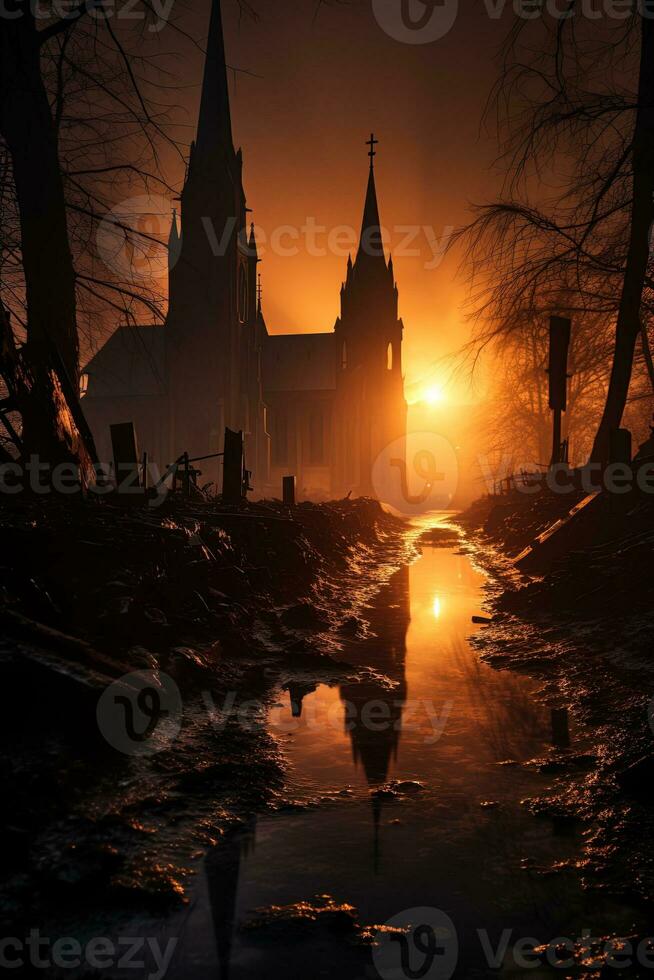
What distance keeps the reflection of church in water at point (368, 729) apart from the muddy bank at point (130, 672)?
0.14m

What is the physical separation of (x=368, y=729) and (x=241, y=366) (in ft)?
154

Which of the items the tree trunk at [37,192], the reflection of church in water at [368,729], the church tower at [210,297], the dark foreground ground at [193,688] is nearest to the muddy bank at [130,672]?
the dark foreground ground at [193,688]

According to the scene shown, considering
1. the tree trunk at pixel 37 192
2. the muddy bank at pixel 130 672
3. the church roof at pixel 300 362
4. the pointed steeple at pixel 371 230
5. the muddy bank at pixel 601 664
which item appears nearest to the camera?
the muddy bank at pixel 130 672

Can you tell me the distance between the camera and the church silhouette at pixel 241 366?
43.4m

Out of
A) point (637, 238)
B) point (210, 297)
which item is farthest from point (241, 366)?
point (637, 238)

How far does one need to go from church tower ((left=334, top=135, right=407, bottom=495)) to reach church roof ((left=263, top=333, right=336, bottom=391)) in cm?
329

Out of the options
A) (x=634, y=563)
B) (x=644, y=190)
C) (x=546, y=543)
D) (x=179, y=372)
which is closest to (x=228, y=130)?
(x=179, y=372)

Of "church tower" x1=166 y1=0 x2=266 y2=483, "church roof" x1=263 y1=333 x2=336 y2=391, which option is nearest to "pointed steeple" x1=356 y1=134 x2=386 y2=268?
"church roof" x1=263 y1=333 x2=336 y2=391

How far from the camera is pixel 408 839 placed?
285 centimetres

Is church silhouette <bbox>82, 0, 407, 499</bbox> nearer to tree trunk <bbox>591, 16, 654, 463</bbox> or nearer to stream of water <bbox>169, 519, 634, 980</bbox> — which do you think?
tree trunk <bbox>591, 16, 654, 463</bbox>

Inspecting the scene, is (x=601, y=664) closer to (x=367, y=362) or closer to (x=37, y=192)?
(x=37, y=192)

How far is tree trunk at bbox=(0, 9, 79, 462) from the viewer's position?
8.85 meters

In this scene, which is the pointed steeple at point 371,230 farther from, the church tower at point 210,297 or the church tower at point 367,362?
the church tower at point 210,297

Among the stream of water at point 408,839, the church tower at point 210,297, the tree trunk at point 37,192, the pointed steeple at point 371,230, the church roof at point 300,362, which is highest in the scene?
the pointed steeple at point 371,230
